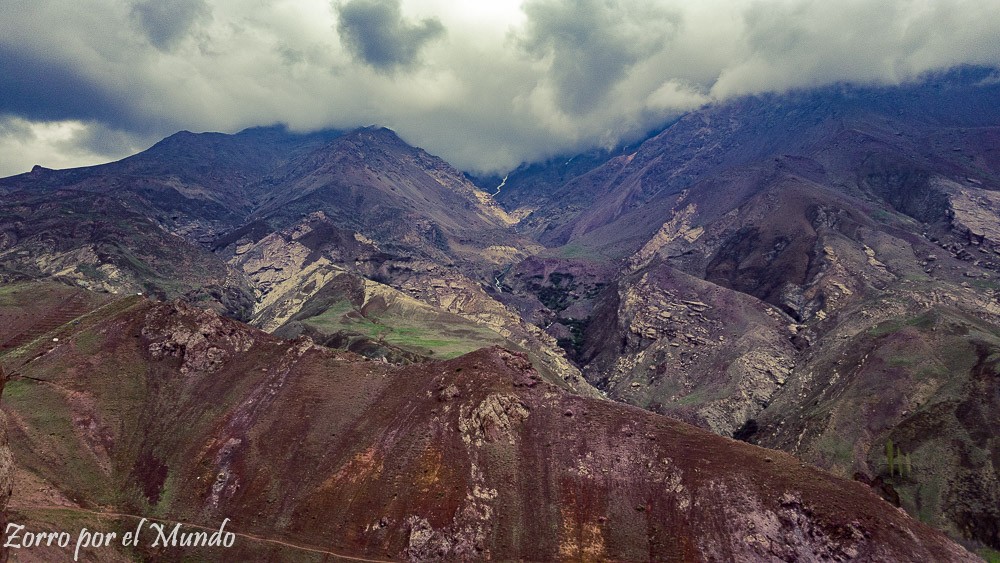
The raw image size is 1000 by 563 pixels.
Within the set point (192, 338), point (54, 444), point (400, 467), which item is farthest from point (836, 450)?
point (54, 444)

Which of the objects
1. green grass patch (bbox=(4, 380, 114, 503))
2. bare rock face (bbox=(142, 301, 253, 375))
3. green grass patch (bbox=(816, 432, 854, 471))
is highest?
bare rock face (bbox=(142, 301, 253, 375))

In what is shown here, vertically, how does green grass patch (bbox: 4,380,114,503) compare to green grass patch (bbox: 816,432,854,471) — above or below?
below

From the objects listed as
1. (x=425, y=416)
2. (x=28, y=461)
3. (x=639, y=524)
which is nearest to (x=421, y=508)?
(x=425, y=416)

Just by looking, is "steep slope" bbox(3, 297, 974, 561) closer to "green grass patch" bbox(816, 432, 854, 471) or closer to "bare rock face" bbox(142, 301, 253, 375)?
"bare rock face" bbox(142, 301, 253, 375)

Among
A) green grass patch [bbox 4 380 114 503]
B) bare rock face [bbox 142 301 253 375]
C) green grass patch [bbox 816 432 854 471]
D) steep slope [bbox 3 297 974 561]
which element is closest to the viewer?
steep slope [bbox 3 297 974 561]

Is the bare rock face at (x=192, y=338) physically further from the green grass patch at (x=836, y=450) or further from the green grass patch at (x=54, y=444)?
the green grass patch at (x=836, y=450)

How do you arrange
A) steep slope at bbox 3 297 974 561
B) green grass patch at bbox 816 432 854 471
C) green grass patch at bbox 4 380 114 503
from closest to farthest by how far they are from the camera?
steep slope at bbox 3 297 974 561 → green grass patch at bbox 4 380 114 503 → green grass patch at bbox 816 432 854 471

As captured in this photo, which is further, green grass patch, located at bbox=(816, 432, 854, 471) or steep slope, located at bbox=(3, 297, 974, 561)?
green grass patch, located at bbox=(816, 432, 854, 471)

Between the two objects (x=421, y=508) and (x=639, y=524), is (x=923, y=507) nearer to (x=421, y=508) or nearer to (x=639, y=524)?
(x=639, y=524)

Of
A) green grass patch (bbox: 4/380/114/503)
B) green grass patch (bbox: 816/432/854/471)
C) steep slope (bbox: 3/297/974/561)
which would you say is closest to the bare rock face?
steep slope (bbox: 3/297/974/561)

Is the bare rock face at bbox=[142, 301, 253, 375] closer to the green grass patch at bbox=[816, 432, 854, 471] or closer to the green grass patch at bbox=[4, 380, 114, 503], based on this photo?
the green grass patch at bbox=[4, 380, 114, 503]
